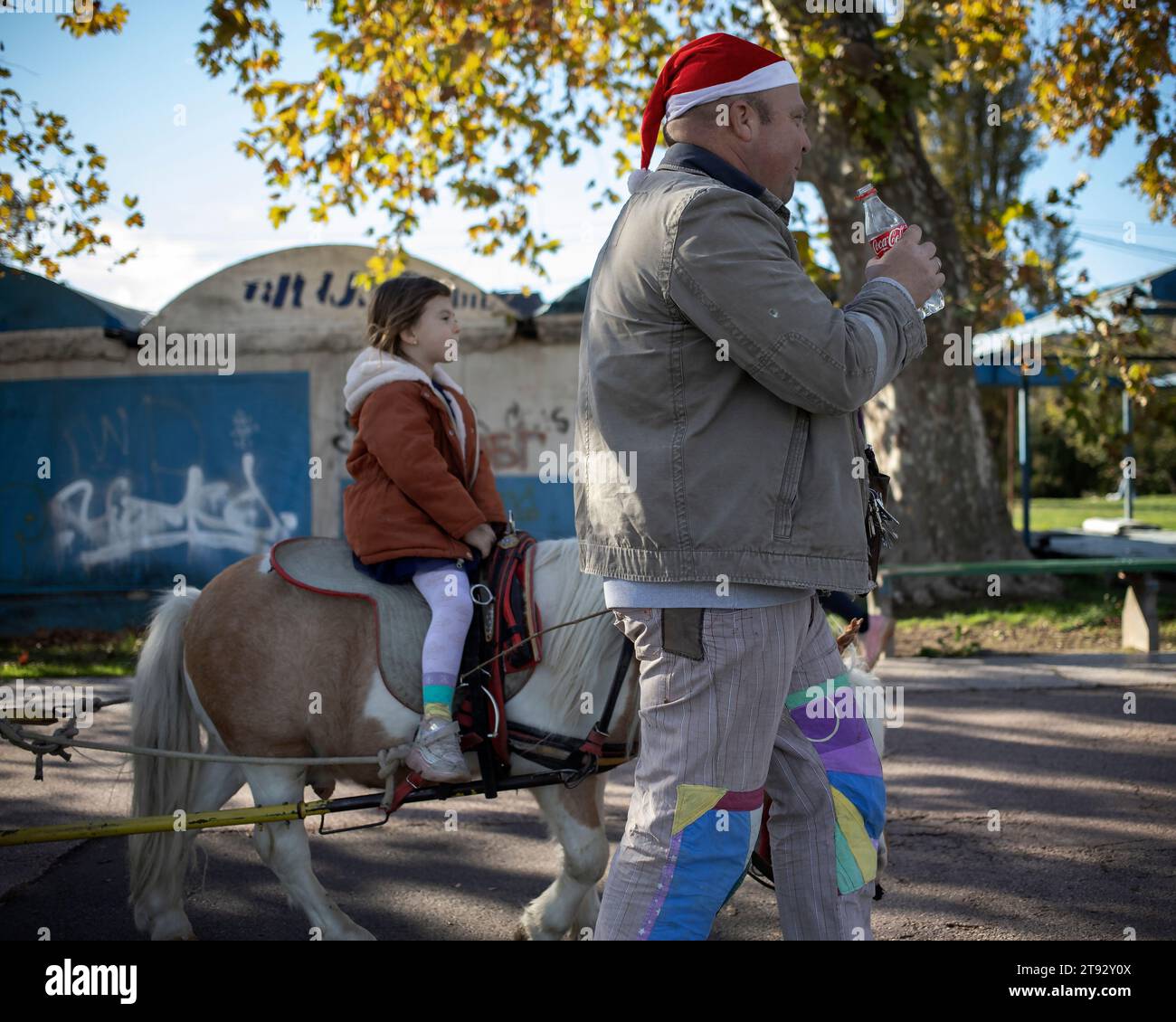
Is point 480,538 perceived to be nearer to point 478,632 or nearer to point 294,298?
point 478,632

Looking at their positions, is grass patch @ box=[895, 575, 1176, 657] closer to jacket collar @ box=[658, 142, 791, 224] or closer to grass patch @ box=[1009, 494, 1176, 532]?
jacket collar @ box=[658, 142, 791, 224]

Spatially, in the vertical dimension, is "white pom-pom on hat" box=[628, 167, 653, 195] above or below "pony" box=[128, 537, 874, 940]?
above

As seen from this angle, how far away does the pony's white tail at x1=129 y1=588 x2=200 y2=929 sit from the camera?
3.45 m

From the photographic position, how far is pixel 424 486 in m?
3.29

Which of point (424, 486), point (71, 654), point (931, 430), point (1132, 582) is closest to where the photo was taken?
point (424, 486)

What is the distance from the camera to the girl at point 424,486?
10.3 feet

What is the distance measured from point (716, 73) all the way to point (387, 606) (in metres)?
1.85

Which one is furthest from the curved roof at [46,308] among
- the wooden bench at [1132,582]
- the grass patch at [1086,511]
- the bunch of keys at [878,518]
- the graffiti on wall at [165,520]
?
the grass patch at [1086,511]

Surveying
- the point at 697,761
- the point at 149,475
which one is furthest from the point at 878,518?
the point at 149,475

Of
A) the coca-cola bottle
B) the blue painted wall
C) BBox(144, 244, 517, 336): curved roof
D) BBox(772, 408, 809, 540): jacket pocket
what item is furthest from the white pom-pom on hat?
the blue painted wall

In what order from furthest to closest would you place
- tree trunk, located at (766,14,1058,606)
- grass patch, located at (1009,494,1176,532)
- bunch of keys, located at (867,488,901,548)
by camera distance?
1. grass patch, located at (1009,494,1176,532)
2. tree trunk, located at (766,14,1058,606)
3. bunch of keys, located at (867,488,901,548)

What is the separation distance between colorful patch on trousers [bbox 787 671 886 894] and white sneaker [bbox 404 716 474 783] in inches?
44.8

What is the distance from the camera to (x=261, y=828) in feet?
10.8

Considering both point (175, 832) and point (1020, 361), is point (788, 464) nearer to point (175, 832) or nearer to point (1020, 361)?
point (175, 832)
